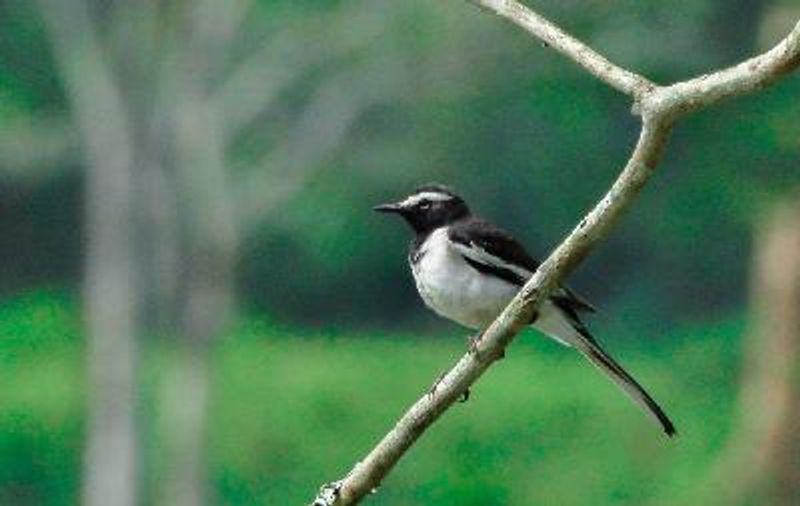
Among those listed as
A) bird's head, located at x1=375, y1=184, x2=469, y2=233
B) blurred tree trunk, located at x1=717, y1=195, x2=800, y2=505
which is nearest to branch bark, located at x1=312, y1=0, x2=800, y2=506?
bird's head, located at x1=375, y1=184, x2=469, y2=233

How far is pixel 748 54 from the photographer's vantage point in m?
2.94

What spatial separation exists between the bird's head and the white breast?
0.38 feet

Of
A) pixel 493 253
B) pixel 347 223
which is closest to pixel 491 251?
pixel 493 253

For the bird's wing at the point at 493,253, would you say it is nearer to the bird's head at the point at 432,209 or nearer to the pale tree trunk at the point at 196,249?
the bird's head at the point at 432,209

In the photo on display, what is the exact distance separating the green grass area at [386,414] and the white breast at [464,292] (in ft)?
3.50

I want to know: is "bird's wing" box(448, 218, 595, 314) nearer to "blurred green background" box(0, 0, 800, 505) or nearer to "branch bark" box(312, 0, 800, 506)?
"branch bark" box(312, 0, 800, 506)

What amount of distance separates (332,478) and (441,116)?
0.56 m

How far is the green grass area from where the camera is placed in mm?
2904

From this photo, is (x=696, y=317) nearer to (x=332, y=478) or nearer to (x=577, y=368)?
(x=577, y=368)

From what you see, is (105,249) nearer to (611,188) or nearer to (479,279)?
(479,279)

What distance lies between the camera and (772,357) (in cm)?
294

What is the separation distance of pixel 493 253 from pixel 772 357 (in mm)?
1170

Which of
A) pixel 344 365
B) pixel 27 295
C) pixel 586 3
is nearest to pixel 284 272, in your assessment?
pixel 344 365

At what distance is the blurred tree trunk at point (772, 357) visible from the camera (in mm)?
2934
